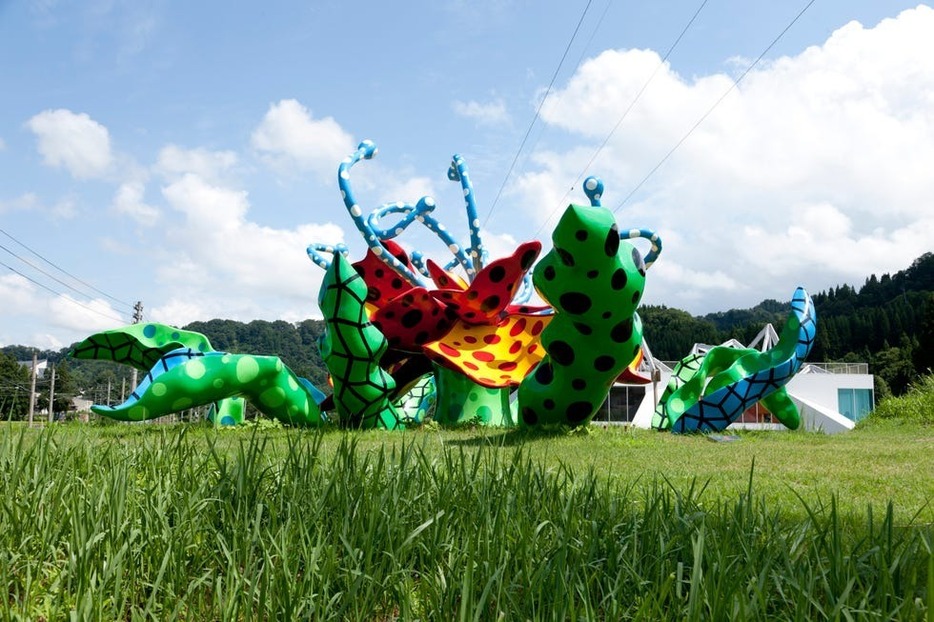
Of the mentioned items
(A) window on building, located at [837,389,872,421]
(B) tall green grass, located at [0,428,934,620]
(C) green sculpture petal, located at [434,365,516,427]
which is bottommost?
(B) tall green grass, located at [0,428,934,620]

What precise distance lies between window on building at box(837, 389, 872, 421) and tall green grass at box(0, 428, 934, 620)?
95.1ft

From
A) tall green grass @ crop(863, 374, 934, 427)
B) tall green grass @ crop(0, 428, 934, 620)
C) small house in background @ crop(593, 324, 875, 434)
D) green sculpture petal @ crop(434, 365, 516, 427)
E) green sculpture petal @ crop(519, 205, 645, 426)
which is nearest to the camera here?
tall green grass @ crop(0, 428, 934, 620)

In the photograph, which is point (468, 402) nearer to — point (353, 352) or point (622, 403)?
point (353, 352)

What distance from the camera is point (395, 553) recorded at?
2.09 meters

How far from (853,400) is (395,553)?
30850mm

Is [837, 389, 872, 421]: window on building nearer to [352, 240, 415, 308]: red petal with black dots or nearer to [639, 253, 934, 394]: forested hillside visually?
[639, 253, 934, 394]: forested hillside

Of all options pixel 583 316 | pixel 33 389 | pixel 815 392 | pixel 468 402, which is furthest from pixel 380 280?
pixel 815 392

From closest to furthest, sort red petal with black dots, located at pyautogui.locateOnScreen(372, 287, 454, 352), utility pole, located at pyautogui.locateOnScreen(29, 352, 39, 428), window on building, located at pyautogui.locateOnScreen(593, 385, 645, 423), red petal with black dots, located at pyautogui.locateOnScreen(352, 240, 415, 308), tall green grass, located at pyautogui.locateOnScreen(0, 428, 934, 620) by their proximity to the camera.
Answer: tall green grass, located at pyautogui.locateOnScreen(0, 428, 934, 620) < red petal with black dots, located at pyautogui.locateOnScreen(372, 287, 454, 352) < utility pole, located at pyautogui.locateOnScreen(29, 352, 39, 428) < red petal with black dots, located at pyautogui.locateOnScreen(352, 240, 415, 308) < window on building, located at pyautogui.locateOnScreen(593, 385, 645, 423)

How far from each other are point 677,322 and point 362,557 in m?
65.1

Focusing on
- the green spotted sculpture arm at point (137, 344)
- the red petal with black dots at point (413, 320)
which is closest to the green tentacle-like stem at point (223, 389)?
the green spotted sculpture arm at point (137, 344)

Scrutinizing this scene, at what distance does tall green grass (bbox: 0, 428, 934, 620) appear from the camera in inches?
72.2

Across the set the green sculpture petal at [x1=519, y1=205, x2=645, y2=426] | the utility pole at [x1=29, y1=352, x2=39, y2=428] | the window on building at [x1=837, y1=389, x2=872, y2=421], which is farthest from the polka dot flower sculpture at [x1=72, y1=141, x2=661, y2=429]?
the window on building at [x1=837, y1=389, x2=872, y2=421]

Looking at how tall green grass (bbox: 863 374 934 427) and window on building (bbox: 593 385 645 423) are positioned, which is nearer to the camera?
tall green grass (bbox: 863 374 934 427)

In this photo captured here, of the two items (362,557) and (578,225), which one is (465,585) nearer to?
(362,557)
